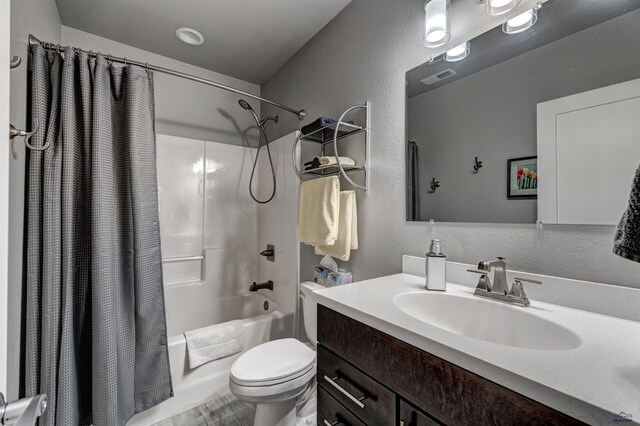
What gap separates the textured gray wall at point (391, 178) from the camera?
2.73 feet

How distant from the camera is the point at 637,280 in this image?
73cm

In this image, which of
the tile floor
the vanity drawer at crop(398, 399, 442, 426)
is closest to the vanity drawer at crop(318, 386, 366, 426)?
the vanity drawer at crop(398, 399, 442, 426)

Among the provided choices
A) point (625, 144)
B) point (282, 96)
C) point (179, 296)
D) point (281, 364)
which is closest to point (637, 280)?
point (625, 144)

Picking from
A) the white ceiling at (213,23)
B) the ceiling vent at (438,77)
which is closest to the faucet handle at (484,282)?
the ceiling vent at (438,77)

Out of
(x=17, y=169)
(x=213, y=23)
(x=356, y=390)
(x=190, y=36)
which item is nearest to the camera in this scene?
(x=356, y=390)

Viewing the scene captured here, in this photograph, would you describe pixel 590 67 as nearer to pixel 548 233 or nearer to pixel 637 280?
pixel 548 233

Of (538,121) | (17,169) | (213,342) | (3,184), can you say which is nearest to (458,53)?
(538,121)

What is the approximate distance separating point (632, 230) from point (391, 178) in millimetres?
929

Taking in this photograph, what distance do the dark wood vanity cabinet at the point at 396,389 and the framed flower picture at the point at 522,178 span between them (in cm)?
68

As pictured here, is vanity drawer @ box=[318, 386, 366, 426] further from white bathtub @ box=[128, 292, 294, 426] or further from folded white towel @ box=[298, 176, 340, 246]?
white bathtub @ box=[128, 292, 294, 426]

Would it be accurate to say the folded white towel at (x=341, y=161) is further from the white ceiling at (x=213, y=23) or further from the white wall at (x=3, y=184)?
the white wall at (x=3, y=184)

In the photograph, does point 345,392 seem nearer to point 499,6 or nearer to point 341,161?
point 341,161

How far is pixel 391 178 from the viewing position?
1362 millimetres

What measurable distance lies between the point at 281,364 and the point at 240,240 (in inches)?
54.5
